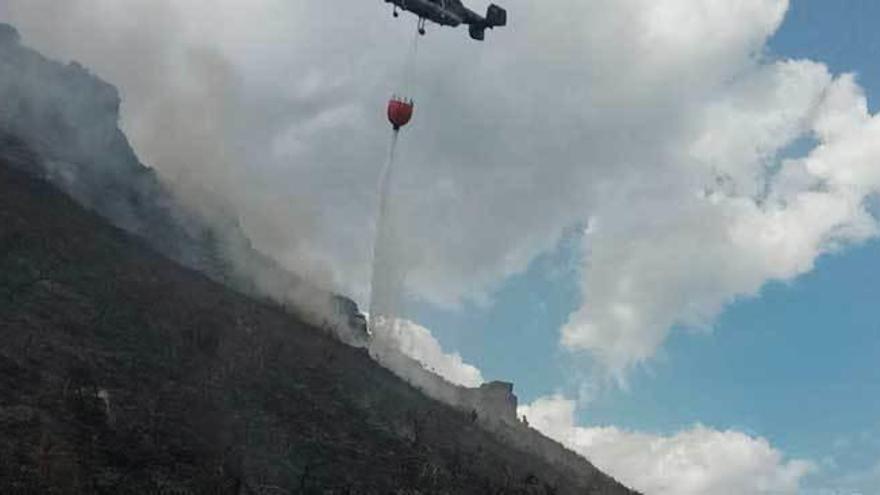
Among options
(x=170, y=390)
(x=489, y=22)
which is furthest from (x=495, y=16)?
(x=170, y=390)

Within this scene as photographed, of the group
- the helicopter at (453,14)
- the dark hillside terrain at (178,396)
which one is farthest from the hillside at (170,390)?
the helicopter at (453,14)

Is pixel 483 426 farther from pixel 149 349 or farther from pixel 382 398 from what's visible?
pixel 149 349

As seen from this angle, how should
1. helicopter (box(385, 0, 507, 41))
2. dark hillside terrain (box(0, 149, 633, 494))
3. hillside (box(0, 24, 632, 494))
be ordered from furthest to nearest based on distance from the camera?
helicopter (box(385, 0, 507, 41))
hillside (box(0, 24, 632, 494))
dark hillside terrain (box(0, 149, 633, 494))

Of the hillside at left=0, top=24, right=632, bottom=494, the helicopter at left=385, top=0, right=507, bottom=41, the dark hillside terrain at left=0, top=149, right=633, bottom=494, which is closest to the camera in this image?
the dark hillside terrain at left=0, top=149, right=633, bottom=494

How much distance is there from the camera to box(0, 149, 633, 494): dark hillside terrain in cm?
2995

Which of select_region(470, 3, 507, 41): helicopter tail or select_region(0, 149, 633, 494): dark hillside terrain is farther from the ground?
select_region(470, 3, 507, 41): helicopter tail

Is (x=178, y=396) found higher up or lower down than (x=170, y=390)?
lower down

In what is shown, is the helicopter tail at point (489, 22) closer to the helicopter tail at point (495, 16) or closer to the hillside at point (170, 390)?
the helicopter tail at point (495, 16)

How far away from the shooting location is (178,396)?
119ft

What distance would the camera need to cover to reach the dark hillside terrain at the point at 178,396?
30.0 m

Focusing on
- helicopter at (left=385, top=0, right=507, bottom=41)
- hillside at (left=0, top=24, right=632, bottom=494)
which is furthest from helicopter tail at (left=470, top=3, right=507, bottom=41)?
hillside at (left=0, top=24, right=632, bottom=494)

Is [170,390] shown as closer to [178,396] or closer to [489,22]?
[178,396]

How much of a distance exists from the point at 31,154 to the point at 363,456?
39135mm

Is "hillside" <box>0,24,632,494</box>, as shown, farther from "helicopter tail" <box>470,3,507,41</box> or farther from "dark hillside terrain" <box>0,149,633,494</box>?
"helicopter tail" <box>470,3,507,41</box>
